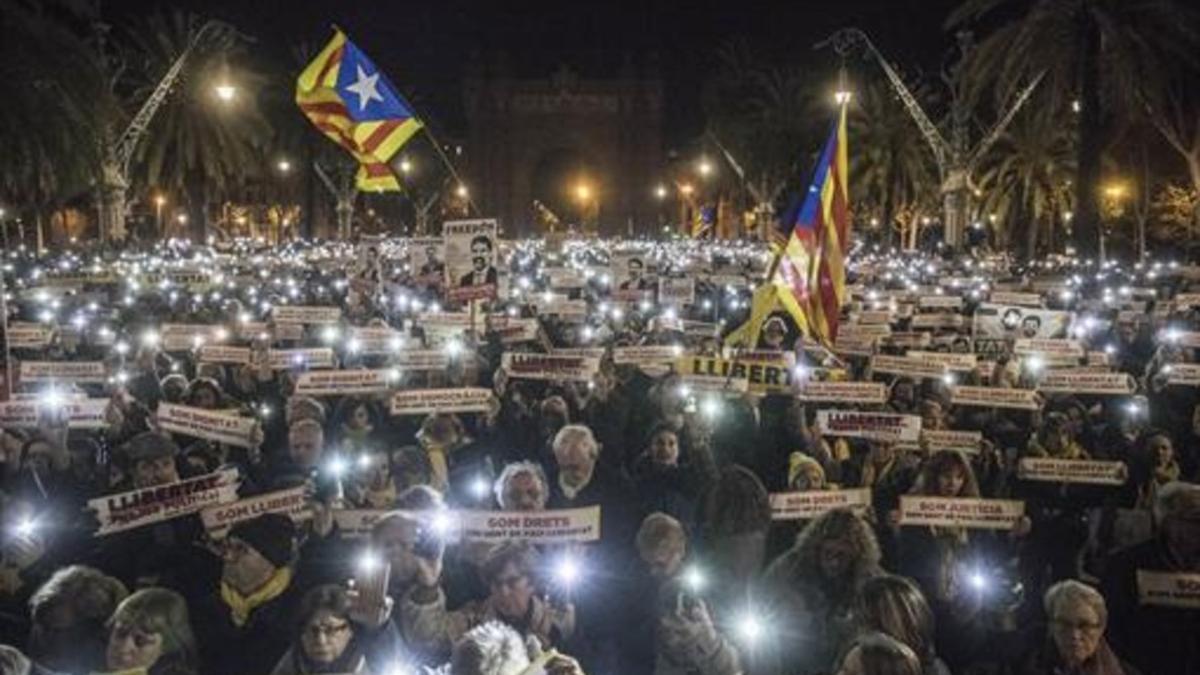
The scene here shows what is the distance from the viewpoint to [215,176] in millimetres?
38812

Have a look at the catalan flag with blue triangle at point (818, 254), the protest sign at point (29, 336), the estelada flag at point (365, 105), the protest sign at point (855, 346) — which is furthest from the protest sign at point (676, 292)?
the catalan flag with blue triangle at point (818, 254)

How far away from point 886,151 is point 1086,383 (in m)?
35.8

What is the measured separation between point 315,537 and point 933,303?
43.3ft

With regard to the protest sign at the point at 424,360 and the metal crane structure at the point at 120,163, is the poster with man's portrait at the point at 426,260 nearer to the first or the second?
the protest sign at the point at 424,360

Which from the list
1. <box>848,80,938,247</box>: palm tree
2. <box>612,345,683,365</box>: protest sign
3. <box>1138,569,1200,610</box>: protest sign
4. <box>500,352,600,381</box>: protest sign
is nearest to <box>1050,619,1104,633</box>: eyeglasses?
<box>1138,569,1200,610</box>: protest sign

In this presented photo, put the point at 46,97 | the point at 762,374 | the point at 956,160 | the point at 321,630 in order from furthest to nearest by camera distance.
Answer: the point at 956,160 < the point at 46,97 < the point at 762,374 < the point at 321,630

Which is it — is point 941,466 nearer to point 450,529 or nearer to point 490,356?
point 450,529

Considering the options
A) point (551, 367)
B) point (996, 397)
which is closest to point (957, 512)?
point (996, 397)

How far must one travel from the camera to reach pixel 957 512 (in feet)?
24.1

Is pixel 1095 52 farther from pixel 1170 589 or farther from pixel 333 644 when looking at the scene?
pixel 333 644

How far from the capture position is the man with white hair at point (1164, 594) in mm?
6156

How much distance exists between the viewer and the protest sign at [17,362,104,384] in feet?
38.3

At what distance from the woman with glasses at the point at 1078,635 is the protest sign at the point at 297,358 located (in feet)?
29.4

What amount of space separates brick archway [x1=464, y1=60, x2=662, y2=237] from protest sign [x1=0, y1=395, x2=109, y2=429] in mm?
92433
